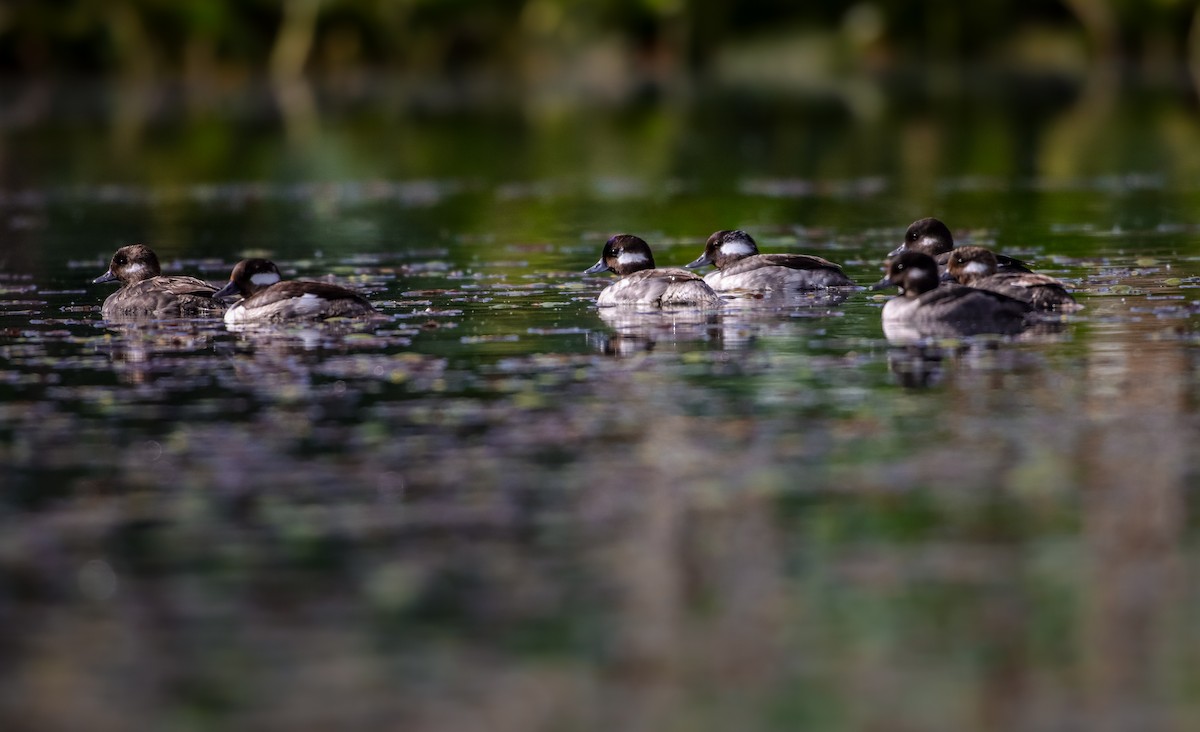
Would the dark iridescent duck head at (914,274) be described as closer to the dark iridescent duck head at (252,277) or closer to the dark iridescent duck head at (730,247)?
the dark iridescent duck head at (730,247)

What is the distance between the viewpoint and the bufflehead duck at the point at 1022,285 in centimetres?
1334

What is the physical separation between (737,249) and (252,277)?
142 inches

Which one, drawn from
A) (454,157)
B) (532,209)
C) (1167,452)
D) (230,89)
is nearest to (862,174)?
(532,209)

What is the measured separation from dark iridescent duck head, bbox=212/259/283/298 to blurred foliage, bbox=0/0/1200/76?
157 ft

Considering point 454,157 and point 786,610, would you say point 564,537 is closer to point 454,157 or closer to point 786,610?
point 786,610

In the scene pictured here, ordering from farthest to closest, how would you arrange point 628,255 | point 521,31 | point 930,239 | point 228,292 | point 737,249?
point 521,31, point 737,249, point 930,239, point 628,255, point 228,292

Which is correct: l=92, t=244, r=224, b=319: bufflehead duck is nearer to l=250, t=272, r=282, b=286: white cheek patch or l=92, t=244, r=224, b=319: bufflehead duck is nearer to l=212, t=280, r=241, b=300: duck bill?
l=212, t=280, r=241, b=300: duck bill

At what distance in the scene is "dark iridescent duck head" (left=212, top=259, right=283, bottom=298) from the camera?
14688 mm

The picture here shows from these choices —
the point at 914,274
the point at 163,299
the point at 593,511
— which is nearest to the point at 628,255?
the point at 914,274

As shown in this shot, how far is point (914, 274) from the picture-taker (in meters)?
13.3

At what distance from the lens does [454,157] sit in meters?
34.7

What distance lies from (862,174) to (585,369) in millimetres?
17429

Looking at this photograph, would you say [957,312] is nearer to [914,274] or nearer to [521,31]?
[914,274]

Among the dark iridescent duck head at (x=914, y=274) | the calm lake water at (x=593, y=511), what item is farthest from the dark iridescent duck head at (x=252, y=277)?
the dark iridescent duck head at (x=914, y=274)
